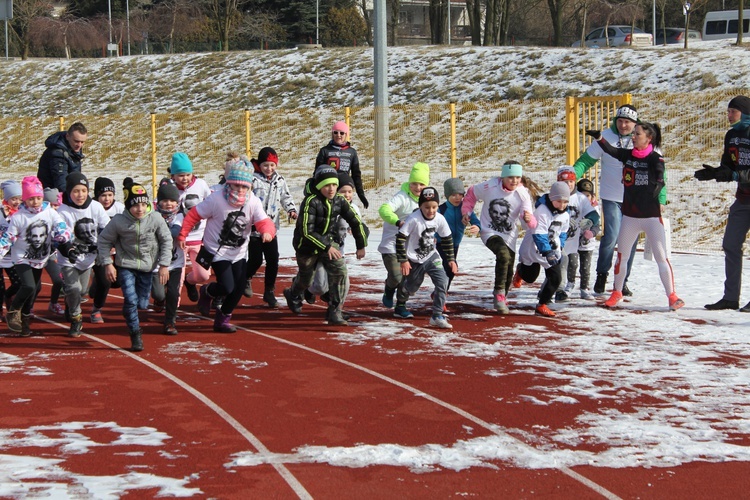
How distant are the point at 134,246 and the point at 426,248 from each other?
2954mm

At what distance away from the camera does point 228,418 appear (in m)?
7.14

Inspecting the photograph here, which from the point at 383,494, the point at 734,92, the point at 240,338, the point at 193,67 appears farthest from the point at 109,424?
the point at 193,67

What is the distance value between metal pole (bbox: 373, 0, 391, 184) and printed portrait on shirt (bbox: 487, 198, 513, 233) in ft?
39.5

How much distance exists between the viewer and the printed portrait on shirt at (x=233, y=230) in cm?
1018

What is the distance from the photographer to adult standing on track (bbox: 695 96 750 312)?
36.6 feet

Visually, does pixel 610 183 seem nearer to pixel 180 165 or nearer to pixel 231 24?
pixel 180 165

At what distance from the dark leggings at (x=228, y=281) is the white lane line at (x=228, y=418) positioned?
3.83 ft

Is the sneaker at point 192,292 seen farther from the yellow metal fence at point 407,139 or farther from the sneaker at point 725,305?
the yellow metal fence at point 407,139

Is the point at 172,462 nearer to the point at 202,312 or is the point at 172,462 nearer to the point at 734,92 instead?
the point at 202,312

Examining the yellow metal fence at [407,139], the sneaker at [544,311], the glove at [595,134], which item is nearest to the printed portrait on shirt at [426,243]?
the sneaker at [544,311]

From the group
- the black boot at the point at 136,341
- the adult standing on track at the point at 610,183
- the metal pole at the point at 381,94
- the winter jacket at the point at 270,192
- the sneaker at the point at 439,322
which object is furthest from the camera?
the metal pole at the point at 381,94

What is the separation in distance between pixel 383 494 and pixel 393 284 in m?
5.71

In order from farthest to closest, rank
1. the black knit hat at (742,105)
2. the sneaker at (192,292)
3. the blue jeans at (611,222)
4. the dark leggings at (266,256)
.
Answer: the sneaker at (192,292)
the blue jeans at (611,222)
the dark leggings at (266,256)
the black knit hat at (742,105)

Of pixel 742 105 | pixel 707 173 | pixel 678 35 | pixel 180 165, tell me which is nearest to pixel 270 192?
pixel 180 165
